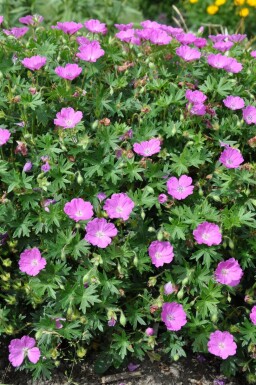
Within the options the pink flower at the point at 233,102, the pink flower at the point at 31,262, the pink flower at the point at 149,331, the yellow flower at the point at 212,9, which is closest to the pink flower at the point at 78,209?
the pink flower at the point at 31,262

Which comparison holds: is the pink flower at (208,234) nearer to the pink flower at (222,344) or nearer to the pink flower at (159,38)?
the pink flower at (222,344)

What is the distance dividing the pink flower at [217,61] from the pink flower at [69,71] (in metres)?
0.64

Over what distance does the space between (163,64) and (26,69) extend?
25.2 inches

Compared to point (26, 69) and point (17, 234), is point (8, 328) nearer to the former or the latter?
point (17, 234)

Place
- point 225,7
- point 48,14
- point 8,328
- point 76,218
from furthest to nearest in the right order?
point 225,7, point 48,14, point 8,328, point 76,218

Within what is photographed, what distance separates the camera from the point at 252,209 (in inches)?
94.7

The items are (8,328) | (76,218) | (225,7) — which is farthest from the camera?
(225,7)

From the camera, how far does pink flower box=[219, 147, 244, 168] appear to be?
243cm

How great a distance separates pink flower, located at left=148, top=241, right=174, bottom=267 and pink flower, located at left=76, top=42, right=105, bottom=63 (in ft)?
2.79

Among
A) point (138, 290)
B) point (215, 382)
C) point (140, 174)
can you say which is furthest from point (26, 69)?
point (215, 382)

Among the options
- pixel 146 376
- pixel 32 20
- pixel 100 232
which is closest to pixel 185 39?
pixel 32 20

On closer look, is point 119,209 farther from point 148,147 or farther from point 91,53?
point 91,53

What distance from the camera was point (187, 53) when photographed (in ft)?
8.86

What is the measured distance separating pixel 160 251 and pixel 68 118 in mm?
661
